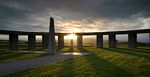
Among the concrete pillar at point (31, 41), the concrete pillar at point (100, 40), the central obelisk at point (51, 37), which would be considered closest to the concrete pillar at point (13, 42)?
the concrete pillar at point (31, 41)

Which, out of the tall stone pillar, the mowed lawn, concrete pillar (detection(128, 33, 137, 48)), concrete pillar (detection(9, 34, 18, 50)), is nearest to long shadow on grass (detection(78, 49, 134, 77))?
the mowed lawn

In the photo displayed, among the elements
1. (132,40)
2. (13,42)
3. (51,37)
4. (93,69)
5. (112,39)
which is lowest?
(93,69)

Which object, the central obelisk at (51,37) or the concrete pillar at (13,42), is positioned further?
the concrete pillar at (13,42)

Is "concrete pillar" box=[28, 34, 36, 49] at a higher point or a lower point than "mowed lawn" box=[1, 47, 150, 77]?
higher

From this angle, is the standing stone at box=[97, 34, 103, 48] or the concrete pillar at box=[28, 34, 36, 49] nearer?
the standing stone at box=[97, 34, 103, 48]

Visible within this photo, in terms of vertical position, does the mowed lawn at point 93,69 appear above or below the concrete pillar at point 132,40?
below

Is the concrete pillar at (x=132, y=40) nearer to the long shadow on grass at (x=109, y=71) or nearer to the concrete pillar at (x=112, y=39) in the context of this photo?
the concrete pillar at (x=112, y=39)

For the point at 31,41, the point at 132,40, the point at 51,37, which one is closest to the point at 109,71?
the point at 51,37

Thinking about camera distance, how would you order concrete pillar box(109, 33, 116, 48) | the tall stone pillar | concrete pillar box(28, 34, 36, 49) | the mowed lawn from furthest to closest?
concrete pillar box(28, 34, 36, 49) < concrete pillar box(109, 33, 116, 48) < the tall stone pillar < the mowed lawn

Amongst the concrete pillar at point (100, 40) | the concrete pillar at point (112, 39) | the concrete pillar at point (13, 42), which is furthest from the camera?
the concrete pillar at point (100, 40)

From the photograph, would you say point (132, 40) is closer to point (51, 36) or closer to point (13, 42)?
point (51, 36)

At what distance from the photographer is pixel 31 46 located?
160 feet

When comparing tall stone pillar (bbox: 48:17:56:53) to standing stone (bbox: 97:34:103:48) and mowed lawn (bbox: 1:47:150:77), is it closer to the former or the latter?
mowed lawn (bbox: 1:47:150:77)

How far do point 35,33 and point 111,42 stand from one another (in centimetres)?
2264
